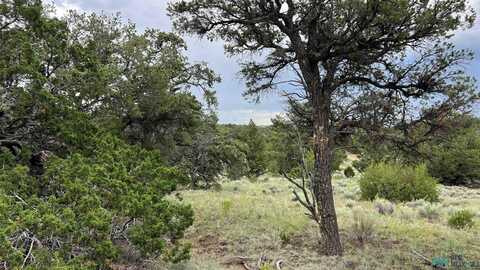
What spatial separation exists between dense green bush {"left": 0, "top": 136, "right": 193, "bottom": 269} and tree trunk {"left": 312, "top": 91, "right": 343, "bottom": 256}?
2871mm

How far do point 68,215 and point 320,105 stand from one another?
524cm

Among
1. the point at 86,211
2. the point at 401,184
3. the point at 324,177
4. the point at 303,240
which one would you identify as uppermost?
the point at 324,177

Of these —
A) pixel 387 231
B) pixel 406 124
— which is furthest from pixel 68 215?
pixel 387 231

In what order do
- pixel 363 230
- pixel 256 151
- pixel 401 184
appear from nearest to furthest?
pixel 363 230
pixel 401 184
pixel 256 151

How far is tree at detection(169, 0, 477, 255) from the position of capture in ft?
25.3

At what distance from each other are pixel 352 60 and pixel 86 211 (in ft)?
19.3

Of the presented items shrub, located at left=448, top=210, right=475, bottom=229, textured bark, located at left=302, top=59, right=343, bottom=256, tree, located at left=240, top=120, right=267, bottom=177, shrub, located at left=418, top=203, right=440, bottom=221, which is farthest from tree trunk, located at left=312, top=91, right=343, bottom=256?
tree, located at left=240, top=120, right=267, bottom=177

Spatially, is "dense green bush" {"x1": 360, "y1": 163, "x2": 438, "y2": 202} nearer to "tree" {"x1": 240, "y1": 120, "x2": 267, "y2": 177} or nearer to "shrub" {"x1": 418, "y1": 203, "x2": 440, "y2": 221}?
"shrub" {"x1": 418, "y1": 203, "x2": 440, "y2": 221}

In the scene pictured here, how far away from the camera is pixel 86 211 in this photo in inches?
214

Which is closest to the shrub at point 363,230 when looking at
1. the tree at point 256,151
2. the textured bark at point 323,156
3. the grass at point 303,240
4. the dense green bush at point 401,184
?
the grass at point 303,240

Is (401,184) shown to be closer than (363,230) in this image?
No

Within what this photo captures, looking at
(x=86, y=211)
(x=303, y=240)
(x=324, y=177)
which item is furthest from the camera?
(x=303, y=240)

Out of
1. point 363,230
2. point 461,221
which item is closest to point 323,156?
point 363,230

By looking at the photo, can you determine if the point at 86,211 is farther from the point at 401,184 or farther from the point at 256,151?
the point at 256,151
